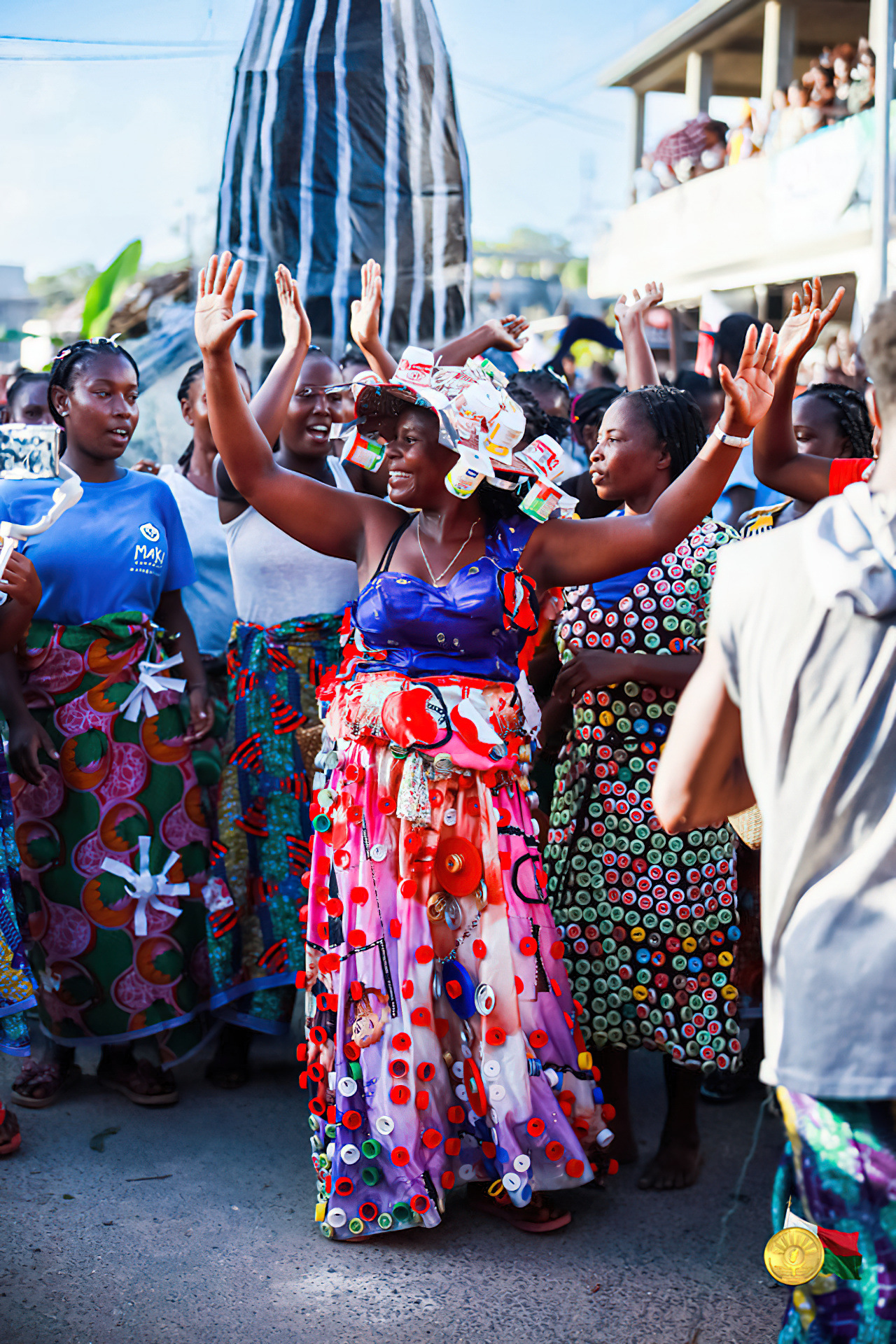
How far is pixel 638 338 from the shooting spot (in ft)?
13.8

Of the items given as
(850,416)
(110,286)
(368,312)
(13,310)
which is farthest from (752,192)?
(368,312)

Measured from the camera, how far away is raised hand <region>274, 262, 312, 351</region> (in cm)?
340

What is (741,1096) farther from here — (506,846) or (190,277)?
(190,277)

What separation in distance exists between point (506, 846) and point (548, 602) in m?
0.73

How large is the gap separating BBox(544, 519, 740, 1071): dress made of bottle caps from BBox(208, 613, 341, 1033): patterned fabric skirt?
36.7 inches

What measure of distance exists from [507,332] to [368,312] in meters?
0.65

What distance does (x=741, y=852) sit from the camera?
3.78m

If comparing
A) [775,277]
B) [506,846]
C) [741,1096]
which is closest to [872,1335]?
[506,846]

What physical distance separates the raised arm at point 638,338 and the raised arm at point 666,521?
1041mm

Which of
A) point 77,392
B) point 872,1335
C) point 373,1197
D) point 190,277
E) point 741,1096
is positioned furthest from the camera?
point 190,277

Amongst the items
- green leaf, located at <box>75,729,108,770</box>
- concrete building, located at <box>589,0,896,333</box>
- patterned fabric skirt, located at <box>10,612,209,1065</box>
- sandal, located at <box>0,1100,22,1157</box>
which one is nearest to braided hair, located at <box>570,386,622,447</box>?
patterned fabric skirt, located at <box>10,612,209,1065</box>

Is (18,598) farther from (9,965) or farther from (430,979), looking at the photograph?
(430,979)

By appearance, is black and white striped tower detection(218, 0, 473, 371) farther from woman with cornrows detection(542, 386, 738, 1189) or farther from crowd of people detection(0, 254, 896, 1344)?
woman with cornrows detection(542, 386, 738, 1189)

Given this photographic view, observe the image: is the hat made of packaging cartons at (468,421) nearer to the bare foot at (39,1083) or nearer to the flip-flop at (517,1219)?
the flip-flop at (517,1219)
